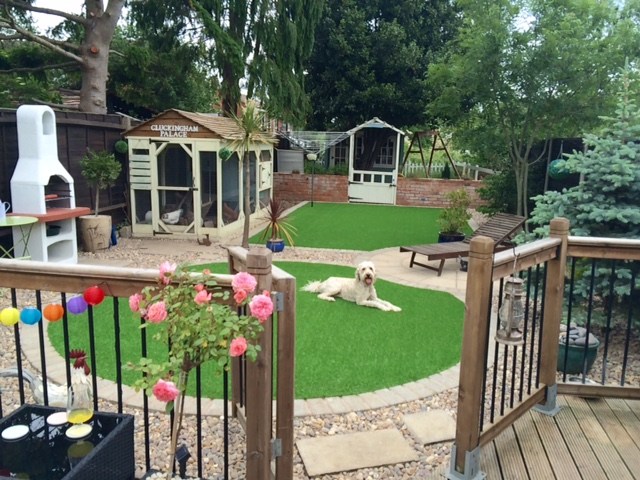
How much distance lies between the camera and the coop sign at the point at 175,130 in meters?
9.40

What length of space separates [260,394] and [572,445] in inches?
73.1

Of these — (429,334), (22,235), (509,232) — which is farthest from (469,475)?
(22,235)

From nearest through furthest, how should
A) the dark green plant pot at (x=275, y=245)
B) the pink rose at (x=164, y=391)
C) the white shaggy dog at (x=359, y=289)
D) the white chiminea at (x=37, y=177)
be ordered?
the pink rose at (x=164, y=391), the white shaggy dog at (x=359, y=289), the white chiminea at (x=37, y=177), the dark green plant pot at (x=275, y=245)

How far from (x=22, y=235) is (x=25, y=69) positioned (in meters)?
7.04

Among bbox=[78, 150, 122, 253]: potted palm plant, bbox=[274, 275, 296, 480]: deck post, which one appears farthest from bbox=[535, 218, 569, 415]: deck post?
bbox=[78, 150, 122, 253]: potted palm plant

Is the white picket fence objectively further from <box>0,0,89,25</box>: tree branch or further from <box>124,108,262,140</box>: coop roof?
<box>0,0,89,25</box>: tree branch

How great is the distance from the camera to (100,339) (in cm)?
478

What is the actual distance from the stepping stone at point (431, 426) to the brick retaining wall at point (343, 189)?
12.9 m

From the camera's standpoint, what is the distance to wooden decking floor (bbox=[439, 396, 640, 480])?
2609 mm

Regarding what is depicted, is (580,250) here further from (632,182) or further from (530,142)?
(530,142)

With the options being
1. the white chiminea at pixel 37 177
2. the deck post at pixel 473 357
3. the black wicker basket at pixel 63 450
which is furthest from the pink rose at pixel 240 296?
the white chiminea at pixel 37 177

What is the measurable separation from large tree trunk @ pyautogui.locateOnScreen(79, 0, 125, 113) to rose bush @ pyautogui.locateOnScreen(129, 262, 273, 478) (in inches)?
409

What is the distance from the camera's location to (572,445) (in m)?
2.85

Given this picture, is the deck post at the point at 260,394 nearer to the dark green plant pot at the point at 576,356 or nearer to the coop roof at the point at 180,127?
the dark green plant pot at the point at 576,356
